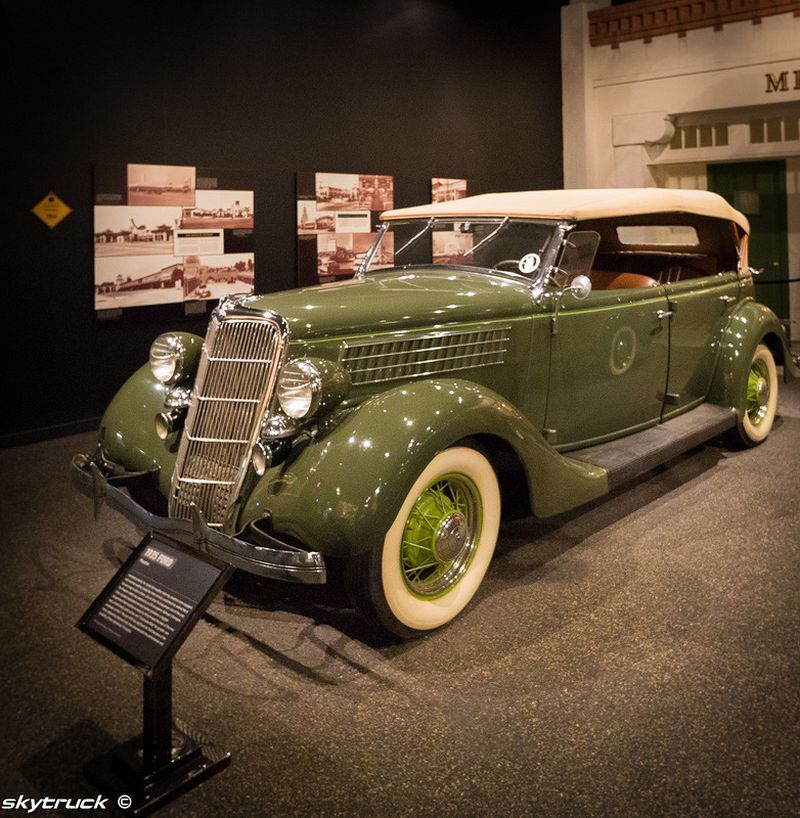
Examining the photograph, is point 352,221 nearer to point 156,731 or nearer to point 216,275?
point 216,275

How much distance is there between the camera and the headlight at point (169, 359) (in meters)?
3.08

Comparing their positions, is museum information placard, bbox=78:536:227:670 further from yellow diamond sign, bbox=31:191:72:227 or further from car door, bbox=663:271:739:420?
yellow diamond sign, bbox=31:191:72:227

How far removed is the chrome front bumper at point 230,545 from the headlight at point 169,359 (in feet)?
1.43

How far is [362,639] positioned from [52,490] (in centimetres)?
240

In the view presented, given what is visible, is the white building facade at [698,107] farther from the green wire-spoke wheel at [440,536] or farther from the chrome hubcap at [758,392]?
the green wire-spoke wheel at [440,536]

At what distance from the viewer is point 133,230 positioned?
5629 mm

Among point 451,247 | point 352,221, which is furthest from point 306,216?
point 451,247

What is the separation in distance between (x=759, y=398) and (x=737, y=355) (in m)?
0.51

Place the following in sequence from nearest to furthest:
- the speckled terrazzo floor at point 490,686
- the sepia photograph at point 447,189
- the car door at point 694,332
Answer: the speckled terrazzo floor at point 490,686 < the car door at point 694,332 < the sepia photograph at point 447,189

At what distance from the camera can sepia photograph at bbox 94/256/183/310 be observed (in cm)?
554

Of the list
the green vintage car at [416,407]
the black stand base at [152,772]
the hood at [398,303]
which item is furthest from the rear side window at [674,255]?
the black stand base at [152,772]

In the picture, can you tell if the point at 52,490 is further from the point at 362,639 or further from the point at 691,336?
the point at 691,336

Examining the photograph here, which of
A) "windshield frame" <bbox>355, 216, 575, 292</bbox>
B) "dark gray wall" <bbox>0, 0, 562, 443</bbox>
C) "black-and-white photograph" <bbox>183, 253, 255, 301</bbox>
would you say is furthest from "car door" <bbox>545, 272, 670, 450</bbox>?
"dark gray wall" <bbox>0, 0, 562, 443</bbox>

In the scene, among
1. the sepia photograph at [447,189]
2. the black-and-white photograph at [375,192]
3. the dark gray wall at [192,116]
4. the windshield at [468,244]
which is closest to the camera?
the windshield at [468,244]
